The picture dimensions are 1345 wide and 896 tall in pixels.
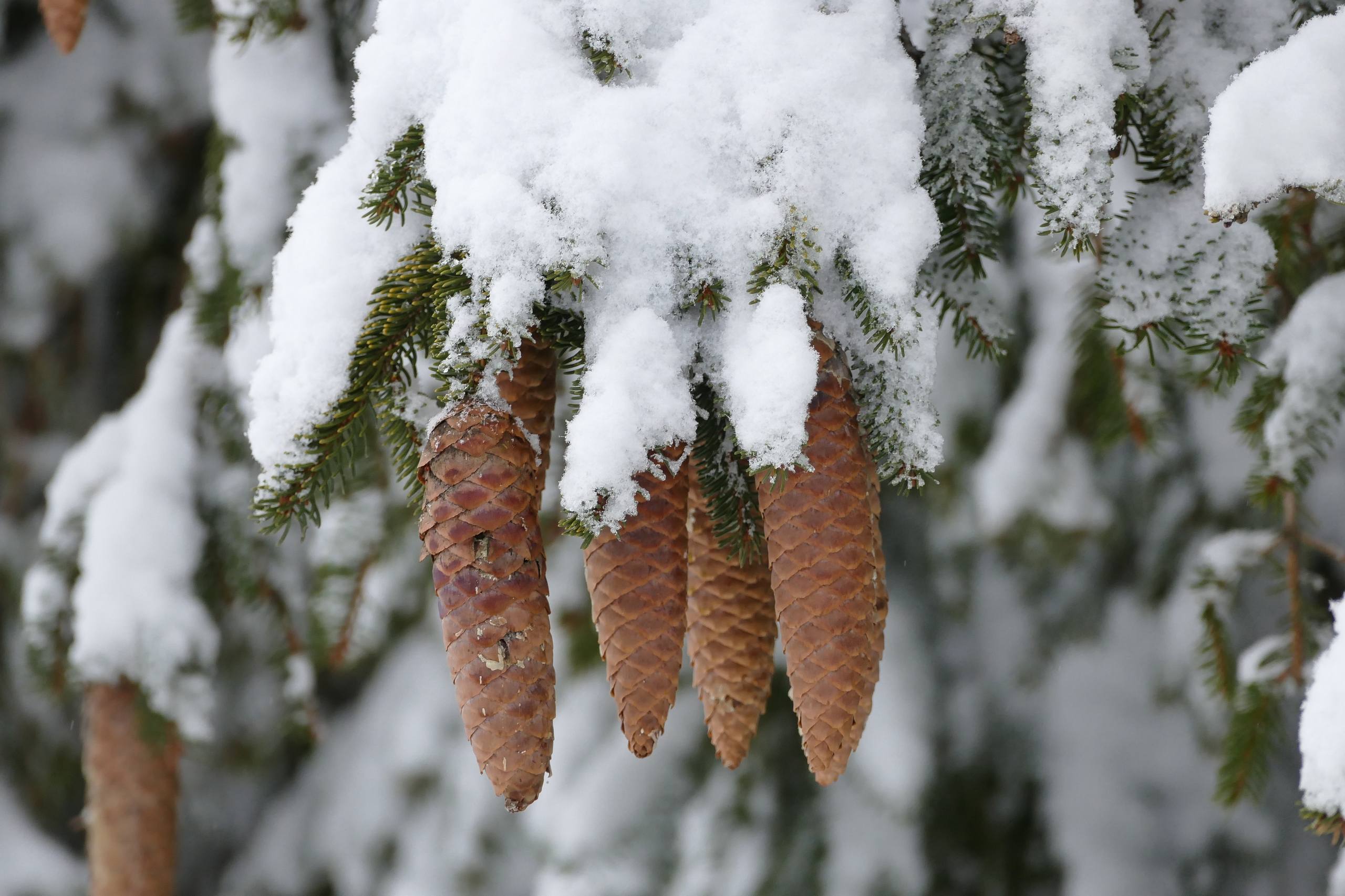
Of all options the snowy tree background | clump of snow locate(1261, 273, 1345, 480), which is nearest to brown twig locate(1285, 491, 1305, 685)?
the snowy tree background

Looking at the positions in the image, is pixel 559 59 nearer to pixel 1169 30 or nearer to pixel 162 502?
pixel 1169 30

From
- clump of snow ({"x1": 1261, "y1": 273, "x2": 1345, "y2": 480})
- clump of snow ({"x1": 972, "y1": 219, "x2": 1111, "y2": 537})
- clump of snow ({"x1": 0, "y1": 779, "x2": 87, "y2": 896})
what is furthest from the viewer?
clump of snow ({"x1": 0, "y1": 779, "x2": 87, "y2": 896})

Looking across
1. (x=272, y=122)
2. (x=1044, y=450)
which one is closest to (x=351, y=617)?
(x=272, y=122)

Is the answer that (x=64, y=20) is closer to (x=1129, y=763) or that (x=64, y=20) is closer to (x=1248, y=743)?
(x=1248, y=743)

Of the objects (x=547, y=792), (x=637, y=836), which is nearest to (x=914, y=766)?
(x=637, y=836)

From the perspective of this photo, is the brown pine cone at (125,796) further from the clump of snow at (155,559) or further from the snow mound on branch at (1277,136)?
the snow mound on branch at (1277,136)

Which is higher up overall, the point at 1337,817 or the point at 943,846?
the point at 1337,817

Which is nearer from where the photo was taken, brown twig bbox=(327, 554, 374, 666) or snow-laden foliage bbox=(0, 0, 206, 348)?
brown twig bbox=(327, 554, 374, 666)

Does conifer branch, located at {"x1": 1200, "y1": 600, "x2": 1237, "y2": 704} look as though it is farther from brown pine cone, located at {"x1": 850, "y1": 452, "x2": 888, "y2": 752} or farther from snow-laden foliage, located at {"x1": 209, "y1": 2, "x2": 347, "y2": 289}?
snow-laden foliage, located at {"x1": 209, "y1": 2, "x2": 347, "y2": 289}
